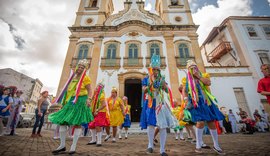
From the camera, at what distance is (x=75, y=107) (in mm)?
2912

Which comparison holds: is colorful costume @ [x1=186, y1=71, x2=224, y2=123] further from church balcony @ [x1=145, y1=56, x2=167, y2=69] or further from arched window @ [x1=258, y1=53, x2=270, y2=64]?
arched window @ [x1=258, y1=53, x2=270, y2=64]

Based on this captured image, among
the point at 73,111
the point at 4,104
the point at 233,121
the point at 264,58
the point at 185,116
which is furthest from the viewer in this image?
the point at 264,58

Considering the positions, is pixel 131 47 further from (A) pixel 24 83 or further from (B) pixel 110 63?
(A) pixel 24 83

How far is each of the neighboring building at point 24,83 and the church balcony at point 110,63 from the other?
3271cm

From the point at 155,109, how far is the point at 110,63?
10.6 m

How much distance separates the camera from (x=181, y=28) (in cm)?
1466

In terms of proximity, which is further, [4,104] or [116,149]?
[4,104]

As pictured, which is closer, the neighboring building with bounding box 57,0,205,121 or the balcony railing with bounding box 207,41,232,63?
the neighboring building with bounding box 57,0,205,121

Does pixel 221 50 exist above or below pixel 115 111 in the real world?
above

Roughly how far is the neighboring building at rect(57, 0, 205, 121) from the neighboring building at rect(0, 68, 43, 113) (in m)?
30.2

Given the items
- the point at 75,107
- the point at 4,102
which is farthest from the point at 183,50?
the point at 4,102

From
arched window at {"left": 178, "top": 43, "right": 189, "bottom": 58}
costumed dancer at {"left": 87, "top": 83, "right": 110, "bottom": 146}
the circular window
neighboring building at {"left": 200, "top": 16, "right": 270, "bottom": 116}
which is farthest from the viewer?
the circular window

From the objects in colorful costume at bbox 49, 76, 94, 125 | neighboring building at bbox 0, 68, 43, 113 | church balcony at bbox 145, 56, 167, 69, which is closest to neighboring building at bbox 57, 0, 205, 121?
church balcony at bbox 145, 56, 167, 69

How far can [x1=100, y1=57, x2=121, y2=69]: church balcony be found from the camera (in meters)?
12.7
